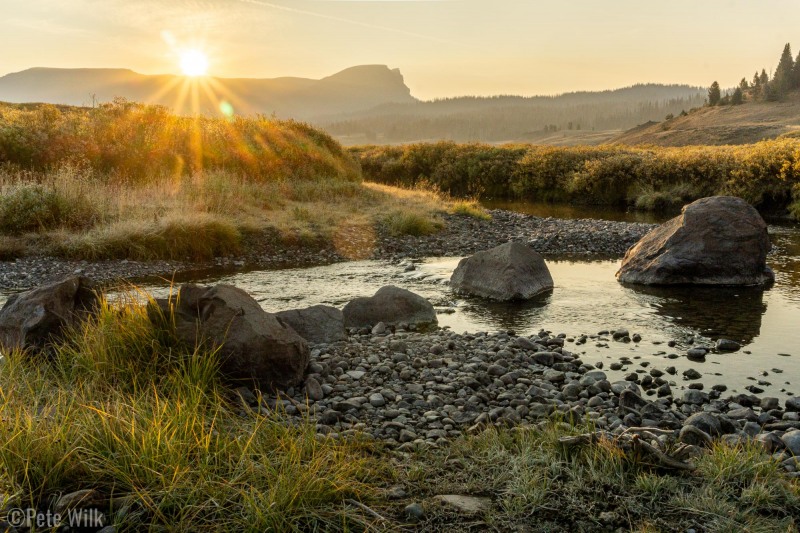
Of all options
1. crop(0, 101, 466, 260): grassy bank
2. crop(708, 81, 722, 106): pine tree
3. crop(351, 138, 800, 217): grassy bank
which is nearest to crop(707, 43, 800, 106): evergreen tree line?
crop(708, 81, 722, 106): pine tree

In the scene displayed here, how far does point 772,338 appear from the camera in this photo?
9.51 m

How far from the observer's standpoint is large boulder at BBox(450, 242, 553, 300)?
1217 centimetres

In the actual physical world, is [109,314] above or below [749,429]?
above

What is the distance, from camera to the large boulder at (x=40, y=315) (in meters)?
6.98

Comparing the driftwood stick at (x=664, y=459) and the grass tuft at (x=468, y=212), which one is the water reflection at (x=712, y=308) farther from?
the grass tuft at (x=468, y=212)

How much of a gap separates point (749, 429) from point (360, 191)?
72.1 ft

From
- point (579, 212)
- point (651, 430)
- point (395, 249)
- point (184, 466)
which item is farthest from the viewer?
point (579, 212)

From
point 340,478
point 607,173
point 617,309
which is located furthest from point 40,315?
point 607,173

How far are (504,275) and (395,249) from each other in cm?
623

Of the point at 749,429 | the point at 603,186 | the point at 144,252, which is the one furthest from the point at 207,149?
the point at 749,429

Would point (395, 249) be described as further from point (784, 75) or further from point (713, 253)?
point (784, 75)

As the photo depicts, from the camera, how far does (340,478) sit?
13.6 ft

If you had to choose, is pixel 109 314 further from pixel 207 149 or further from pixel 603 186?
pixel 603 186

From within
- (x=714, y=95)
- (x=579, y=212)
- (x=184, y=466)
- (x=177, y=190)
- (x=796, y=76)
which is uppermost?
(x=796, y=76)
